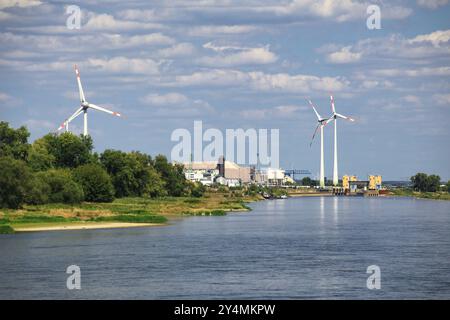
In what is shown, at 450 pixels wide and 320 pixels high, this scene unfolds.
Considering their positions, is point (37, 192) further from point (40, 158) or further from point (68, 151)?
point (68, 151)

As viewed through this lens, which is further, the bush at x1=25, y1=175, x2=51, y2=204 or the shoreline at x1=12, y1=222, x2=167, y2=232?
the bush at x1=25, y1=175, x2=51, y2=204

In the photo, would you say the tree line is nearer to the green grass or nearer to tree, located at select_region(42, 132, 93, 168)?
tree, located at select_region(42, 132, 93, 168)

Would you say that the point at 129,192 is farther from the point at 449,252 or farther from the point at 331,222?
the point at 449,252

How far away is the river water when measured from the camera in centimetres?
→ 5966

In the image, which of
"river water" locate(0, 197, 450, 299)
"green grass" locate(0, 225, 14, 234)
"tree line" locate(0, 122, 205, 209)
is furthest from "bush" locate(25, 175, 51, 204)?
"green grass" locate(0, 225, 14, 234)

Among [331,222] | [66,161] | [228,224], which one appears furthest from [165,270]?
[66,161]

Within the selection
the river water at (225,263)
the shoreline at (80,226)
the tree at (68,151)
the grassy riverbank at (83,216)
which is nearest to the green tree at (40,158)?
the tree at (68,151)

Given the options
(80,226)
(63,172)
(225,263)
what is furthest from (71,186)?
(225,263)

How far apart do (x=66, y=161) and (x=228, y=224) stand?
59652 mm

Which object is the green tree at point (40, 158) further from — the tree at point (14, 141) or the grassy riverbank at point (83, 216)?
the grassy riverbank at point (83, 216)

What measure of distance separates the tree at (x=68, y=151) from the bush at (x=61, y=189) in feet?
126

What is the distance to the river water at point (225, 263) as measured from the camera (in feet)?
196
